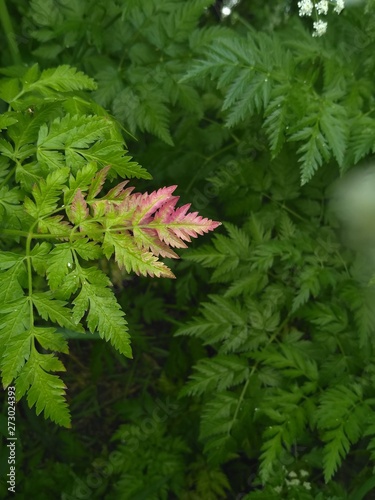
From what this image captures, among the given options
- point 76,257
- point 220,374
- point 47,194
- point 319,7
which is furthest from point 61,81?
point 220,374

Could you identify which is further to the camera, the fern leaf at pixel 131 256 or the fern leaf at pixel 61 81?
the fern leaf at pixel 61 81

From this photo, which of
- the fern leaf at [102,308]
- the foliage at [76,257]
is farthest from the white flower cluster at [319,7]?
the fern leaf at [102,308]

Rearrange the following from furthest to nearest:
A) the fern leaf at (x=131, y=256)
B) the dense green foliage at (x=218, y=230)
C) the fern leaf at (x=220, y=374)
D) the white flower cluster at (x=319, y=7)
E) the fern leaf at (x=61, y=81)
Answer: the fern leaf at (x=220, y=374) < the white flower cluster at (x=319, y=7) < the fern leaf at (x=61, y=81) < the dense green foliage at (x=218, y=230) < the fern leaf at (x=131, y=256)

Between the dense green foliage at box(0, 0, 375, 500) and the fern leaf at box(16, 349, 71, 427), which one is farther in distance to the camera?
the dense green foliage at box(0, 0, 375, 500)

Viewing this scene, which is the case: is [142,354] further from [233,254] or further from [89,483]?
[233,254]

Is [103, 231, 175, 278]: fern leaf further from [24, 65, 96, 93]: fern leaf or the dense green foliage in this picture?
[24, 65, 96, 93]: fern leaf

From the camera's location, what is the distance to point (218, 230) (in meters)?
2.51

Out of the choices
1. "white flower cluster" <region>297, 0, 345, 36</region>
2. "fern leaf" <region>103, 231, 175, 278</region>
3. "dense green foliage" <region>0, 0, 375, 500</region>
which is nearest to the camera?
"fern leaf" <region>103, 231, 175, 278</region>

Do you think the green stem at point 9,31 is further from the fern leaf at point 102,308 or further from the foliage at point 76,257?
the fern leaf at point 102,308

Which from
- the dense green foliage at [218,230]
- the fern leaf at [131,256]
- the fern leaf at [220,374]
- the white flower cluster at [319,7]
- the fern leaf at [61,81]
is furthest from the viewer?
the fern leaf at [220,374]

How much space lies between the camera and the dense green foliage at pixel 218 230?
1.49 m

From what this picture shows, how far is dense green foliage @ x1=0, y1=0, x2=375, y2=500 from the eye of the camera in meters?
1.49

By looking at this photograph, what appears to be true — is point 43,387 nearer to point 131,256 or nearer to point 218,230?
point 131,256

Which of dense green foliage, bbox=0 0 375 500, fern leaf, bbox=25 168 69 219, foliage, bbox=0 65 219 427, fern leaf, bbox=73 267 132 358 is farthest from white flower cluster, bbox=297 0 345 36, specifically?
fern leaf, bbox=73 267 132 358
